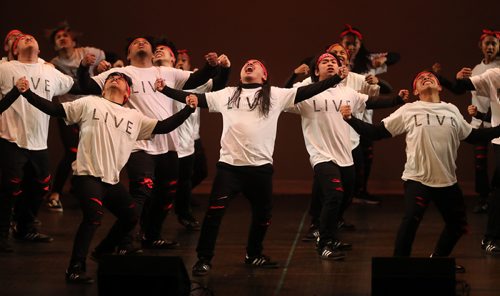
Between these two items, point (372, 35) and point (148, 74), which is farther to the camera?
point (372, 35)

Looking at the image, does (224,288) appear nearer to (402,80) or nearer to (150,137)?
(150,137)

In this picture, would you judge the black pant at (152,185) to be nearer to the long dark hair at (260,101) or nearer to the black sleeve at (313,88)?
the long dark hair at (260,101)

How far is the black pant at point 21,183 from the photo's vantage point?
841 cm

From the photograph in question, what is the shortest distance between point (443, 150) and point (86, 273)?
101 inches

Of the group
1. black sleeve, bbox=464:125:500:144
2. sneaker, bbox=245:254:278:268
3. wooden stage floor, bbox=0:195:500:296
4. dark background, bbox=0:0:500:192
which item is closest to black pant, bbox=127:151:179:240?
wooden stage floor, bbox=0:195:500:296

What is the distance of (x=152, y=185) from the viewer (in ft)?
27.1

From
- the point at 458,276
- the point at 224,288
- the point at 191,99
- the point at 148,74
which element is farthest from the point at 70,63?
the point at 458,276

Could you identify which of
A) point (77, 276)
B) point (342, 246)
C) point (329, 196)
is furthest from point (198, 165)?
point (77, 276)

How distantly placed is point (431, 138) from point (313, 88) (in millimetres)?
936

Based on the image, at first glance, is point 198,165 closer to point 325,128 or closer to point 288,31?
point 325,128

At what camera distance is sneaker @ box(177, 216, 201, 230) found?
372 inches

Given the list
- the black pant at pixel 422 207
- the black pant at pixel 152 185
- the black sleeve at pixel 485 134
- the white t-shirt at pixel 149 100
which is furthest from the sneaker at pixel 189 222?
the black sleeve at pixel 485 134

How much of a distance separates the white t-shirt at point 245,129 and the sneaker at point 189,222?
1.71 metres

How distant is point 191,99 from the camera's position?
7.75m
